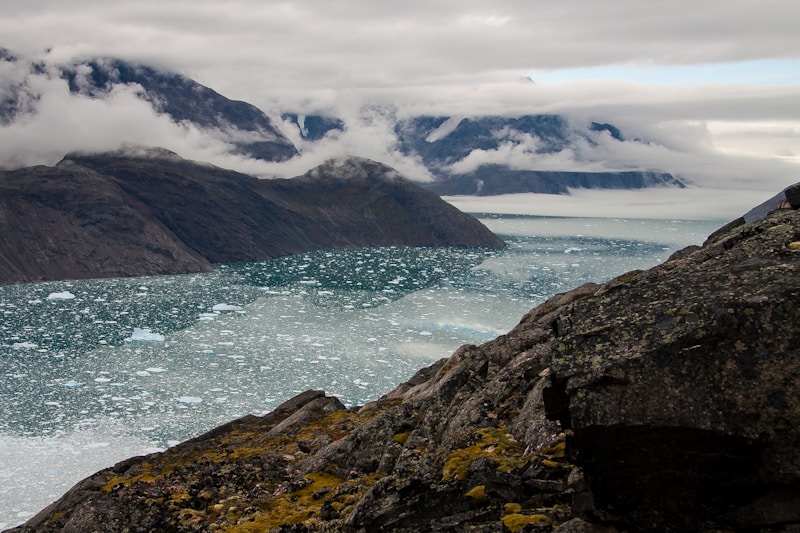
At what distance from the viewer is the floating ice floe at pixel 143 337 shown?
150875 millimetres

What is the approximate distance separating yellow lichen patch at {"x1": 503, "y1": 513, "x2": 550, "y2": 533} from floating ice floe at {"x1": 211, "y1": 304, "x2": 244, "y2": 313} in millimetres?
182370

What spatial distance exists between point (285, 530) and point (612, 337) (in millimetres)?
11671

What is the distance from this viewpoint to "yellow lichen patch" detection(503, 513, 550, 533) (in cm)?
1249

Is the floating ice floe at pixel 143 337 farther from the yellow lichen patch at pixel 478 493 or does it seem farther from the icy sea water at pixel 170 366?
the yellow lichen patch at pixel 478 493

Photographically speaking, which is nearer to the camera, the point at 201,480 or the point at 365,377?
the point at 201,480

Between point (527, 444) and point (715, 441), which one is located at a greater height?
point (715, 441)

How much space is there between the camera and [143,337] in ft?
504

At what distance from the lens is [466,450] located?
56.6ft

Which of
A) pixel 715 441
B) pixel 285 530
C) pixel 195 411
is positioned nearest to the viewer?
pixel 715 441

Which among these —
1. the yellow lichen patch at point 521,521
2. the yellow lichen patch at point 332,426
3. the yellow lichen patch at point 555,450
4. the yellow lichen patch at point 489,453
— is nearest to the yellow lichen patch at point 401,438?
the yellow lichen patch at point 489,453

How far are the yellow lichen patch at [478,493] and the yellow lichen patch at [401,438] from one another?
920cm

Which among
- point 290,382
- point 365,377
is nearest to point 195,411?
point 290,382

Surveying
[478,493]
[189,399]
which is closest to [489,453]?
[478,493]

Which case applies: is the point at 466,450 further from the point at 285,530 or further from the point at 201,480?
the point at 201,480
